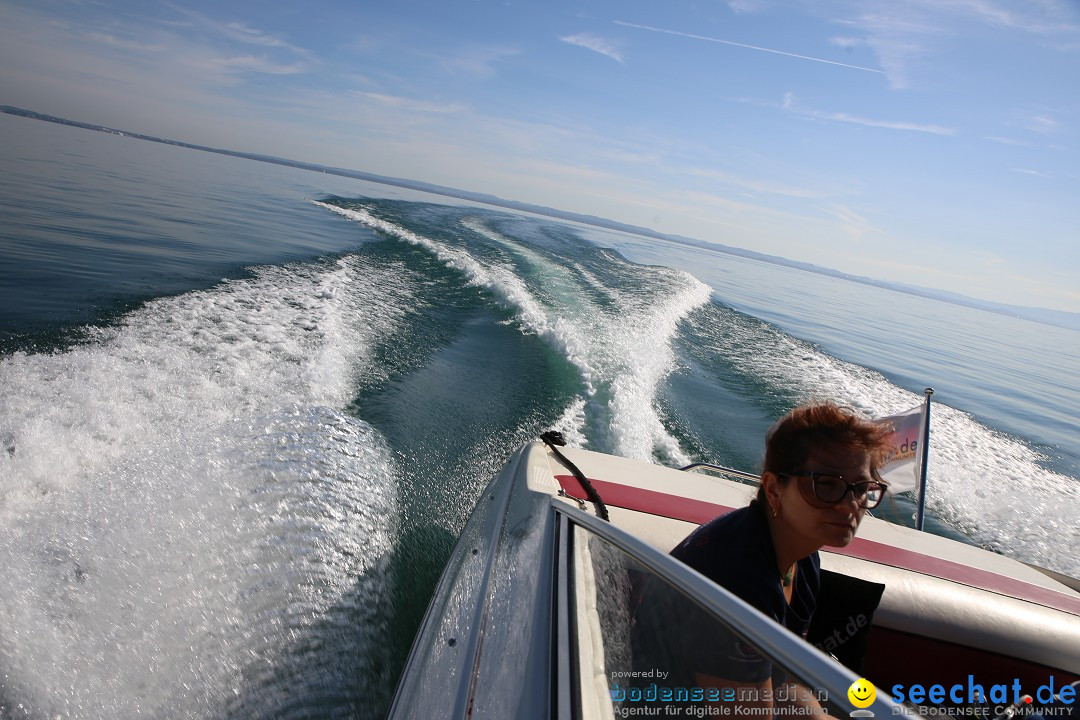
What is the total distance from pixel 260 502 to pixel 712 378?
4.55 m

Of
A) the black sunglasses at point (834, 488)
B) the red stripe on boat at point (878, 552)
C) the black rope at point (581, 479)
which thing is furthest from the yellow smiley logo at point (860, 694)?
the red stripe on boat at point (878, 552)

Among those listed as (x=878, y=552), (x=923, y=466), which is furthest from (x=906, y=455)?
(x=878, y=552)

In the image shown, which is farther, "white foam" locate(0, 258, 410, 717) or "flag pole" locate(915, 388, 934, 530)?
"flag pole" locate(915, 388, 934, 530)

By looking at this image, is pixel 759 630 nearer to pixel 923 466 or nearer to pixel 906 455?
pixel 923 466

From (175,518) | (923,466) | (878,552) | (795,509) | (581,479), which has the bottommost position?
(175,518)

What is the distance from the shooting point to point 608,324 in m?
6.85

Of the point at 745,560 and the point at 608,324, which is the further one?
the point at 608,324

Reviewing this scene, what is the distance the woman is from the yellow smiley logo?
411mm

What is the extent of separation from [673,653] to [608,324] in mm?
5883

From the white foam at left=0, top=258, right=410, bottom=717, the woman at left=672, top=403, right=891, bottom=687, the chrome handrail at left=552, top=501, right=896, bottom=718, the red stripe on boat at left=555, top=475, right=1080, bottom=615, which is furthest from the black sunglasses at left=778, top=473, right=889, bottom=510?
the white foam at left=0, top=258, right=410, bottom=717

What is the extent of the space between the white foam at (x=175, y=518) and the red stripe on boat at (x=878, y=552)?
3.20 ft

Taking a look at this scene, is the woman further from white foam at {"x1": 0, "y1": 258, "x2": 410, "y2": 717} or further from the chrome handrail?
white foam at {"x1": 0, "y1": 258, "x2": 410, "y2": 717}

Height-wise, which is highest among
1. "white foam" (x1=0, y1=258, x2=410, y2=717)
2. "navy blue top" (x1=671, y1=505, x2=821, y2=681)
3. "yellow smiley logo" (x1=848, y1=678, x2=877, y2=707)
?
"yellow smiley logo" (x1=848, y1=678, x2=877, y2=707)

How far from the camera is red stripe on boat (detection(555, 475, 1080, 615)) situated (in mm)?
2182
